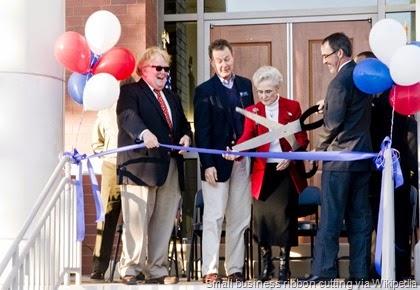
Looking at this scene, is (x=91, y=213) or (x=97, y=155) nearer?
(x=97, y=155)

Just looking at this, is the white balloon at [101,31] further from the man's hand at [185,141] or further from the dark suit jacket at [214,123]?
the man's hand at [185,141]

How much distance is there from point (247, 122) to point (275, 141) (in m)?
0.28

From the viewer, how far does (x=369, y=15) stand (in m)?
8.90

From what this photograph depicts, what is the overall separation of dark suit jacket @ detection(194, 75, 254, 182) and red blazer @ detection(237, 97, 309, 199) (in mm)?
138

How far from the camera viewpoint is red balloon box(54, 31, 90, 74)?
20.4 ft

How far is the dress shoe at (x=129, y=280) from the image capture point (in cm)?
633

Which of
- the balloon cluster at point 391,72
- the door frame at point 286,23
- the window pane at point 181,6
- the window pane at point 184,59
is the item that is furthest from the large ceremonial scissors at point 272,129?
the window pane at point 181,6

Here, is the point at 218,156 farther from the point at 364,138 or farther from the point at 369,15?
the point at 369,15

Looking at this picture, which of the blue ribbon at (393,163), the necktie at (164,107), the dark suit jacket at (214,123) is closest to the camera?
the blue ribbon at (393,163)

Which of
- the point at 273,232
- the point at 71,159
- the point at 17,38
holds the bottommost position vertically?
the point at 273,232

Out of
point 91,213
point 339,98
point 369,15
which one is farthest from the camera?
point 369,15

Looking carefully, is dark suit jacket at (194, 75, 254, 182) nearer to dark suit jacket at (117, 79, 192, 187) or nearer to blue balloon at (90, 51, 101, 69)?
dark suit jacket at (117, 79, 192, 187)

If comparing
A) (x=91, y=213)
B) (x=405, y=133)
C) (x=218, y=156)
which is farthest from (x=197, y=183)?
(x=405, y=133)

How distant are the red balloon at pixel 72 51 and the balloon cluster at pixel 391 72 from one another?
208 centimetres
